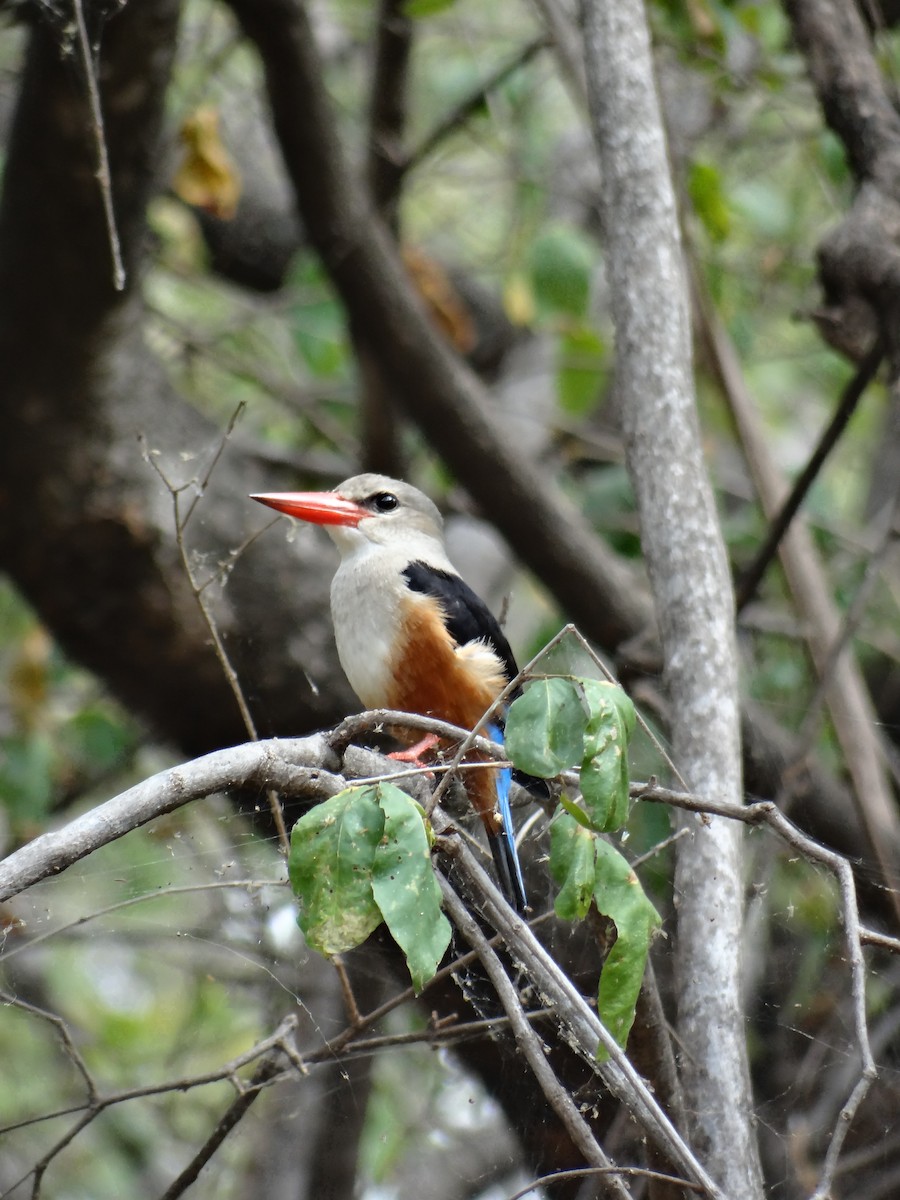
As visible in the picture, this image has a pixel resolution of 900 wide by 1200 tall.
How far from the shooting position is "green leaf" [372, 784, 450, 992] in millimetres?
1439

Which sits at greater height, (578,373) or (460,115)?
(460,115)

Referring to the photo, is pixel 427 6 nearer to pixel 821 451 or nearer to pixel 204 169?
pixel 204 169

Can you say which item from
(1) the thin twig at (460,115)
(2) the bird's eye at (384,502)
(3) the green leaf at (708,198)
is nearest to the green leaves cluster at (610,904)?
(2) the bird's eye at (384,502)

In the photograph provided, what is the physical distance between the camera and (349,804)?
146cm

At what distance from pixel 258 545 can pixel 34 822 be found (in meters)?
0.99

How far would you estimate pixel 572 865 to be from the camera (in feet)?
5.06

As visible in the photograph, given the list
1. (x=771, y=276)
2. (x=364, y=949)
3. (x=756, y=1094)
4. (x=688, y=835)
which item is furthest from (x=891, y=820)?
(x=771, y=276)

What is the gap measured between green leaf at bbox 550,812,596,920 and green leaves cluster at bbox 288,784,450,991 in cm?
15

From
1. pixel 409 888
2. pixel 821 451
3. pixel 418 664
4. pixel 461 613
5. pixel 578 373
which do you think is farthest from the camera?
pixel 578 373

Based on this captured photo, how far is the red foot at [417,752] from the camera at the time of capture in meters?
2.40

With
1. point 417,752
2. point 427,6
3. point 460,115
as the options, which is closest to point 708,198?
point 427,6

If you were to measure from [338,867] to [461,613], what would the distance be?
1.42 meters

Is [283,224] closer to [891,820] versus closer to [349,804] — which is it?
[891,820]

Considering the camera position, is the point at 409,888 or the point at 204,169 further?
the point at 204,169
